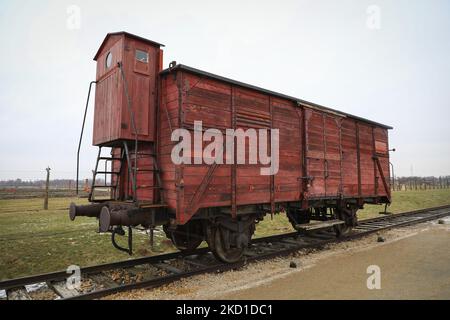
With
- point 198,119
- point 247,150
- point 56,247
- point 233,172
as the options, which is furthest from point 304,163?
point 56,247

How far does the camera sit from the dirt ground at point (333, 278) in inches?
204

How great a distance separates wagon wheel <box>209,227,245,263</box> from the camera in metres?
6.88

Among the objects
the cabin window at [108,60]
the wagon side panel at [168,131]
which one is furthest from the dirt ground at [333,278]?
the cabin window at [108,60]

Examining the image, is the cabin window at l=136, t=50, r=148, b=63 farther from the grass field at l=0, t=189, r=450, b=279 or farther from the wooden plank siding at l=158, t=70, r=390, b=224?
the grass field at l=0, t=189, r=450, b=279

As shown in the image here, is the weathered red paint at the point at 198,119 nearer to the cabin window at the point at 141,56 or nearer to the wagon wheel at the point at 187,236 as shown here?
the cabin window at the point at 141,56

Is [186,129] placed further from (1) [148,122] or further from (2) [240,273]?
(2) [240,273]

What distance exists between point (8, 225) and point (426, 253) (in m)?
15.4

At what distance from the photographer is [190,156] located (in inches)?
245

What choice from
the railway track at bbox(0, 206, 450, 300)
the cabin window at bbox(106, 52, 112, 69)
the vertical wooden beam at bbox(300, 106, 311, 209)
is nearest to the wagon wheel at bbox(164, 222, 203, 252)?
the railway track at bbox(0, 206, 450, 300)

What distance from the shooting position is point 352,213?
10906mm

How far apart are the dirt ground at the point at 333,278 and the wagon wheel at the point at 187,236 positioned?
1640mm

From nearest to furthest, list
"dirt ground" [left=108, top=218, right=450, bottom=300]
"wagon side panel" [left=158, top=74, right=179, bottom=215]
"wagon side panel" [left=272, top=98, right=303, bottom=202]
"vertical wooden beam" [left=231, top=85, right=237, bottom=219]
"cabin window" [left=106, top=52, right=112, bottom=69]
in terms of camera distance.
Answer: "dirt ground" [left=108, top=218, right=450, bottom=300] < "wagon side panel" [left=158, top=74, right=179, bottom=215] < "vertical wooden beam" [left=231, top=85, right=237, bottom=219] < "cabin window" [left=106, top=52, right=112, bottom=69] < "wagon side panel" [left=272, top=98, right=303, bottom=202]

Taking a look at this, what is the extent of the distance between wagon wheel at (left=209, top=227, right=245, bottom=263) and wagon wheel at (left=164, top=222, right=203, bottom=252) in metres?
0.65
